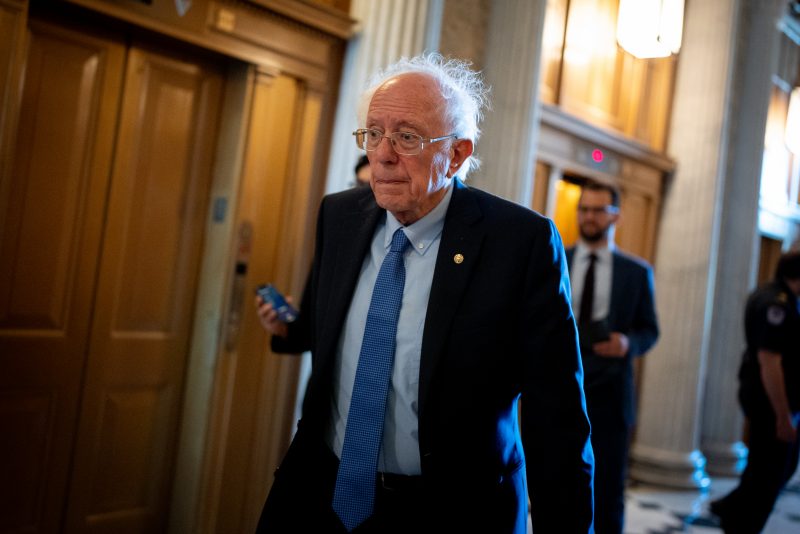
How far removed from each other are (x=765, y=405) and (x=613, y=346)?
1.38 m

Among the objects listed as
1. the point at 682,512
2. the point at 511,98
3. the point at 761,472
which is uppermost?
the point at 511,98

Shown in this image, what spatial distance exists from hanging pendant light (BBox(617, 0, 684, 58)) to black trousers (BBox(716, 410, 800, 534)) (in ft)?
7.35

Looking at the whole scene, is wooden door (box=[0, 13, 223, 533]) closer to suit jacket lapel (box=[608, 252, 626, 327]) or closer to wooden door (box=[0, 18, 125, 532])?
wooden door (box=[0, 18, 125, 532])

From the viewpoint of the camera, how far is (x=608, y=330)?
10.5 feet

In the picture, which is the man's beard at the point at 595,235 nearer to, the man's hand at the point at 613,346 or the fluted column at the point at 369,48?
the man's hand at the point at 613,346

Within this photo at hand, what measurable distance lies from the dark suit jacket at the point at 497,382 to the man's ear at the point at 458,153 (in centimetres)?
14

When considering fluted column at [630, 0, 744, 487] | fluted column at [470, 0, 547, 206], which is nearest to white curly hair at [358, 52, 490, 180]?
fluted column at [470, 0, 547, 206]

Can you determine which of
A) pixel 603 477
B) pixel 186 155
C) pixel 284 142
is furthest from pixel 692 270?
pixel 186 155

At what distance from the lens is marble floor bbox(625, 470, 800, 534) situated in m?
4.69

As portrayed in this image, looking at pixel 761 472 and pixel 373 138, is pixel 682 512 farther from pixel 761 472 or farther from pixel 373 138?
pixel 373 138

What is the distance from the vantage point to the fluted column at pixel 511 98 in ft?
12.6

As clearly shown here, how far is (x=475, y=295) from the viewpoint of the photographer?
1.53 meters

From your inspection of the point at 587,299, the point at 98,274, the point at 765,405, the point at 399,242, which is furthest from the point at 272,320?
the point at 765,405

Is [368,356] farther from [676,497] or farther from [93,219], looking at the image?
[676,497]
